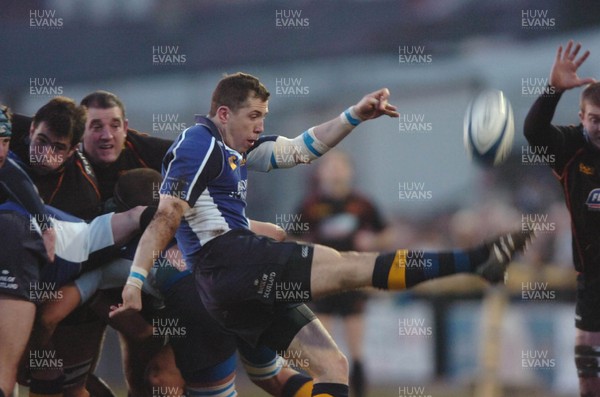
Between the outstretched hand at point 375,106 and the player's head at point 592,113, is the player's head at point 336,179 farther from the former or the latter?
the player's head at point 592,113

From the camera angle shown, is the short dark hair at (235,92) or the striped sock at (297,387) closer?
the short dark hair at (235,92)

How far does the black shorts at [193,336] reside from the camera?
560 cm

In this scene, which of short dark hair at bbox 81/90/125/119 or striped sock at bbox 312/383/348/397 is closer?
striped sock at bbox 312/383/348/397

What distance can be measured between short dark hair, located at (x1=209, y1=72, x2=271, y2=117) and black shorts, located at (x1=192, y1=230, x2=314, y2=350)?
687mm

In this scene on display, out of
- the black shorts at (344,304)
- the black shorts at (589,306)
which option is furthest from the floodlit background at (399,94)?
the black shorts at (589,306)

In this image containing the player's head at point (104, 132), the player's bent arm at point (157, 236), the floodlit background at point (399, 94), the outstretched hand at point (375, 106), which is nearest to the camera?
the player's bent arm at point (157, 236)

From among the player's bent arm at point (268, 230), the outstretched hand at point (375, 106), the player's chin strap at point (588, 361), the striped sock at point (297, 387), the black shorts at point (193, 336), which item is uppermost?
the outstretched hand at point (375, 106)

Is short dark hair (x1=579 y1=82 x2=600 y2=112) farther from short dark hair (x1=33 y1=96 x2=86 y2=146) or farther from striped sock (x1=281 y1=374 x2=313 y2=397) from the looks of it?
short dark hair (x1=33 y1=96 x2=86 y2=146)

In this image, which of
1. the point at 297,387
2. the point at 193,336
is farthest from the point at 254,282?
the point at 297,387

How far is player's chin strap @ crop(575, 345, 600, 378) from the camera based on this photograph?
5.50 m

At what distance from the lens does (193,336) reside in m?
5.60

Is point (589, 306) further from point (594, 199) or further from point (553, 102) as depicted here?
point (553, 102)

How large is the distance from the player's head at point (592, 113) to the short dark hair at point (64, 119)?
3.03 m

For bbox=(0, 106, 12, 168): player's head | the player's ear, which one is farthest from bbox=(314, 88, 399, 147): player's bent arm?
bbox=(0, 106, 12, 168): player's head
